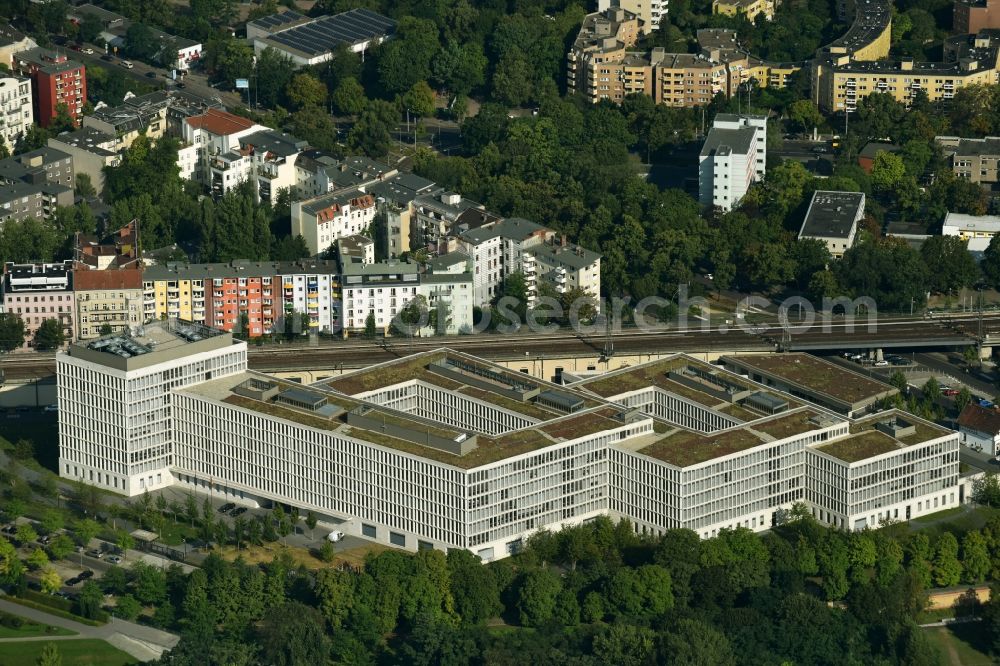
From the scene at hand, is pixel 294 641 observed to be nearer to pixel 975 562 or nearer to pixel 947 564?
pixel 947 564

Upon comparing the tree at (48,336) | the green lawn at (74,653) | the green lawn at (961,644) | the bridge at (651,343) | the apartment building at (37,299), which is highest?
the apartment building at (37,299)

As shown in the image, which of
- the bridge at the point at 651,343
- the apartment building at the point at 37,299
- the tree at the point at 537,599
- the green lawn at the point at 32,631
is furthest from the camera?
the apartment building at the point at 37,299

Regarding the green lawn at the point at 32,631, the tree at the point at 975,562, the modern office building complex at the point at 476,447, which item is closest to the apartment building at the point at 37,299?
the modern office building complex at the point at 476,447

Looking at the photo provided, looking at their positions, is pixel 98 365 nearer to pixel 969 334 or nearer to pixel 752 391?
pixel 752 391

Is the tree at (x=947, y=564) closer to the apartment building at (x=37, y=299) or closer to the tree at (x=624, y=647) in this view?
the tree at (x=624, y=647)

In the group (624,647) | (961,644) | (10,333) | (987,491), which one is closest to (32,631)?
(624,647)

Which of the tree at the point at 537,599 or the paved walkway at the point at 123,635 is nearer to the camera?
the paved walkway at the point at 123,635
